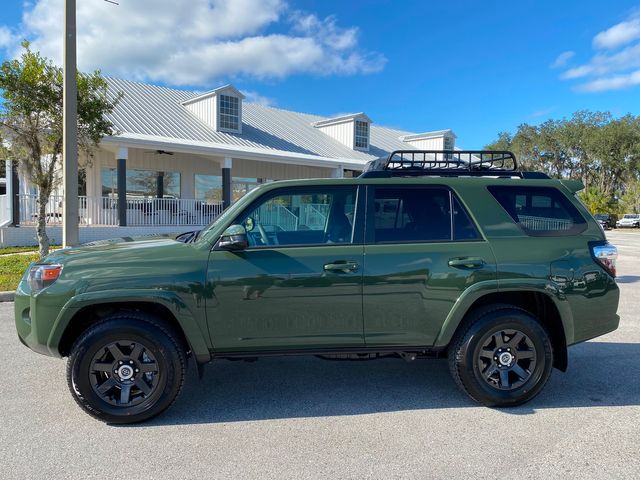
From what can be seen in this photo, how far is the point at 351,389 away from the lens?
408 cm

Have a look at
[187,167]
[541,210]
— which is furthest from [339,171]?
[541,210]

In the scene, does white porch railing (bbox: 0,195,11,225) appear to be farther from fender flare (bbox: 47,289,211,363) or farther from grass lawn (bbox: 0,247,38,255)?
fender flare (bbox: 47,289,211,363)

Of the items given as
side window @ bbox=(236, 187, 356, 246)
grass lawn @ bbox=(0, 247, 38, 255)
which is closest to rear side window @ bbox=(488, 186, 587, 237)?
side window @ bbox=(236, 187, 356, 246)

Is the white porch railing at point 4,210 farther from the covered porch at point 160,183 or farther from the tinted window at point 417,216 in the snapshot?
the tinted window at point 417,216

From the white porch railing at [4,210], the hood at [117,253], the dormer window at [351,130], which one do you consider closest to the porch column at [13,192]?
the white porch railing at [4,210]

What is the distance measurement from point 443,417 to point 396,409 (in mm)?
356

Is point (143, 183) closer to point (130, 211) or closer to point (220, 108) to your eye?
point (130, 211)

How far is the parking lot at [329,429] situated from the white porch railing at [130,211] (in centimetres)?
1042

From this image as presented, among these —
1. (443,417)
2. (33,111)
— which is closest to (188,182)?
(33,111)

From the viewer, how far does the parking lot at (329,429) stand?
2852 mm

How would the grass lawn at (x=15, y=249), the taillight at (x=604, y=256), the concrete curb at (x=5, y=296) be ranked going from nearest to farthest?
the taillight at (x=604, y=256)
the concrete curb at (x=5, y=296)
the grass lawn at (x=15, y=249)

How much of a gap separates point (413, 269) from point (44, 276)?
2.67 m

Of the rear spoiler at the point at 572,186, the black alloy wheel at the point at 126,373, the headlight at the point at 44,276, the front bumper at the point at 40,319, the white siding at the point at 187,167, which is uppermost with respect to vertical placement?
the white siding at the point at 187,167

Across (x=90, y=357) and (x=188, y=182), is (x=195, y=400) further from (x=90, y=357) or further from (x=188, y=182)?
(x=188, y=182)
